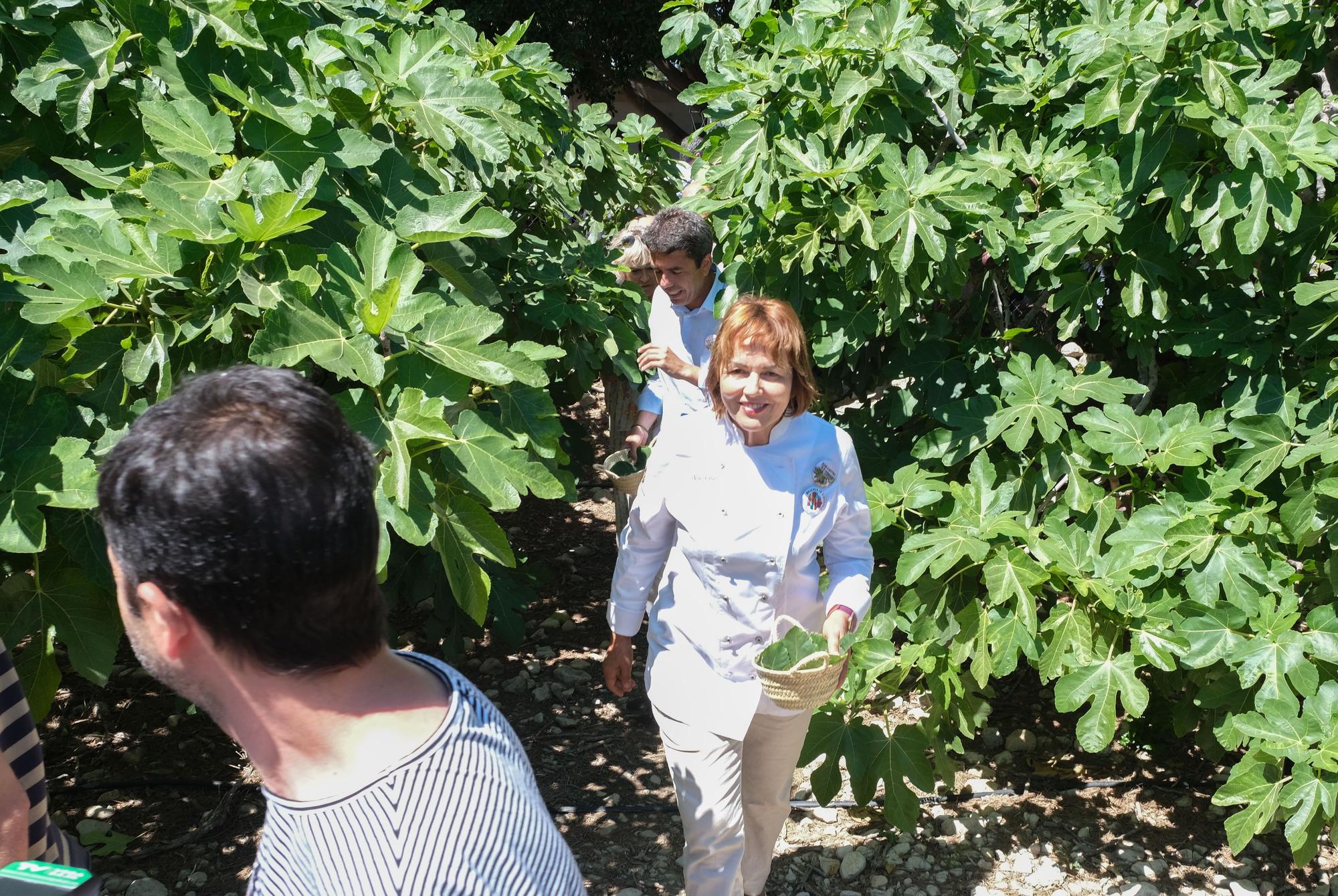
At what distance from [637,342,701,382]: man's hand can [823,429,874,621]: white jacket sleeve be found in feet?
4.24

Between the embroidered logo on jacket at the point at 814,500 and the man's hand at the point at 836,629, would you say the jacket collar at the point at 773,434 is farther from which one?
the man's hand at the point at 836,629

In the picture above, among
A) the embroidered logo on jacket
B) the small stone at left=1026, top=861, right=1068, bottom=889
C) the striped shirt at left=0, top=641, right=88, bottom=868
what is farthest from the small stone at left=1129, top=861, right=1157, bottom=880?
the striped shirt at left=0, top=641, right=88, bottom=868

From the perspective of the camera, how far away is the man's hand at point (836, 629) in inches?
103

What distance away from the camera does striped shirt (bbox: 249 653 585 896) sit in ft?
3.83

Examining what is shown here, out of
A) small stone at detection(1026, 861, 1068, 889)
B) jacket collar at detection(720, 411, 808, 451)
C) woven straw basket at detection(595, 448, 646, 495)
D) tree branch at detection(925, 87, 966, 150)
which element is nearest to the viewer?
jacket collar at detection(720, 411, 808, 451)

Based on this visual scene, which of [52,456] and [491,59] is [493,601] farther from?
[52,456]

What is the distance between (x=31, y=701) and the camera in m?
2.44

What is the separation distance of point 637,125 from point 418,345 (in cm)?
323

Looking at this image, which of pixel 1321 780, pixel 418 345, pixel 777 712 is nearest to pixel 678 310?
pixel 777 712

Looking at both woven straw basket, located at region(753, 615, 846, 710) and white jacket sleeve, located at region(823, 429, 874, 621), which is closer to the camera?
woven straw basket, located at region(753, 615, 846, 710)

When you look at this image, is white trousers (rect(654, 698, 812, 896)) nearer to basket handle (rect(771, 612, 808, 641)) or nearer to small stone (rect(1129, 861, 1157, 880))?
basket handle (rect(771, 612, 808, 641))

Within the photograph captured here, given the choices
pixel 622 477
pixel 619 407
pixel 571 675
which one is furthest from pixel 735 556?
pixel 619 407

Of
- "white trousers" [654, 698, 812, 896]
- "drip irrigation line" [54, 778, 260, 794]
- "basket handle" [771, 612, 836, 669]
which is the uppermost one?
"basket handle" [771, 612, 836, 669]

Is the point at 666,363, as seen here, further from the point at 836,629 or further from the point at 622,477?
the point at 836,629
